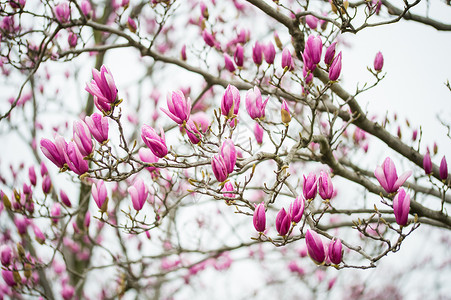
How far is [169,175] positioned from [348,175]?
114cm

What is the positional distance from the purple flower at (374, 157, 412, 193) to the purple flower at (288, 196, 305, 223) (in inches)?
14.3

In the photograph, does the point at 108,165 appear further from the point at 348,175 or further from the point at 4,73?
the point at 4,73

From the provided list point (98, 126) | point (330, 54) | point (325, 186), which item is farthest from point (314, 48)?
point (98, 126)

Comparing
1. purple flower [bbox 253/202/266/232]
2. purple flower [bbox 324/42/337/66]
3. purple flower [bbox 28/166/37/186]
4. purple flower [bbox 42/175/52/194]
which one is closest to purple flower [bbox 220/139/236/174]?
purple flower [bbox 253/202/266/232]

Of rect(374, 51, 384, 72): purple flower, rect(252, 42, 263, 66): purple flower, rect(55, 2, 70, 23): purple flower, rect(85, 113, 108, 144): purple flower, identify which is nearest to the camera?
rect(85, 113, 108, 144): purple flower

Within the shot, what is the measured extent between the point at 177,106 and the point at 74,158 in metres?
A: 0.42

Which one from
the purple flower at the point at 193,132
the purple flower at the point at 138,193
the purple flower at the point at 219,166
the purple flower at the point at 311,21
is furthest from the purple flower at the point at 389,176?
the purple flower at the point at 311,21

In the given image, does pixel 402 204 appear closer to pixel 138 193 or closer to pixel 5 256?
pixel 138 193

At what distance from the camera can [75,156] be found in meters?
1.26

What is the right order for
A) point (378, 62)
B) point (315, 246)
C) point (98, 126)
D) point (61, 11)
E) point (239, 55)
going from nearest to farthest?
point (315, 246) → point (98, 126) → point (378, 62) → point (239, 55) → point (61, 11)

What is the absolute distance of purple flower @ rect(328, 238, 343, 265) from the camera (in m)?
1.24

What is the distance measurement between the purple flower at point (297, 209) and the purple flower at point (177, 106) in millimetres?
520

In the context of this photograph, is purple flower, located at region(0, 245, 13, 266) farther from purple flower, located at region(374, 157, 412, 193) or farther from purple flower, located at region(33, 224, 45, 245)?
purple flower, located at region(374, 157, 412, 193)

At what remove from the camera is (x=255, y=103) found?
4.97 ft
